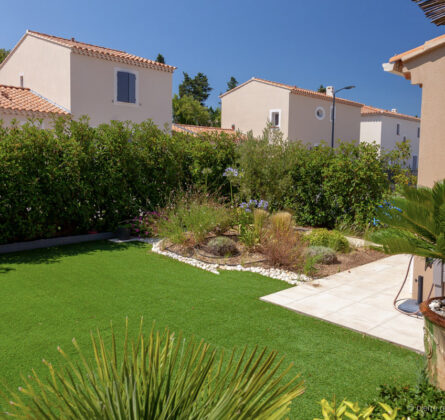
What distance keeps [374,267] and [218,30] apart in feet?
65.3

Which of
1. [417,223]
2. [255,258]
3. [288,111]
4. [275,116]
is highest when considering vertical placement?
[288,111]

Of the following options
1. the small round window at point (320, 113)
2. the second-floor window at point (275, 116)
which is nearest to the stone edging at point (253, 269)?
the second-floor window at point (275, 116)

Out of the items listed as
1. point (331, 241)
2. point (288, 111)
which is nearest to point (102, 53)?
point (288, 111)

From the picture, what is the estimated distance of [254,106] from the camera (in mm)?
34062

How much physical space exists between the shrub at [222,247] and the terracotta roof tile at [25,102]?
12288mm

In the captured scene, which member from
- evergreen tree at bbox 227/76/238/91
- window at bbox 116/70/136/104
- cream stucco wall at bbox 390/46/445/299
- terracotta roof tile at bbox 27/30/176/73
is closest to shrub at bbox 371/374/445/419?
cream stucco wall at bbox 390/46/445/299

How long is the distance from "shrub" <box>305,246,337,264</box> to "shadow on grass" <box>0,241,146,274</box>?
4.12m

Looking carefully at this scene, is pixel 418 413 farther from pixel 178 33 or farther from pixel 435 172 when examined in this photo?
pixel 178 33

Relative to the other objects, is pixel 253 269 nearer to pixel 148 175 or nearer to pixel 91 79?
pixel 148 175

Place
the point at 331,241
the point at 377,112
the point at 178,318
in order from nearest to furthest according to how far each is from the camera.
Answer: the point at 178,318, the point at 331,241, the point at 377,112

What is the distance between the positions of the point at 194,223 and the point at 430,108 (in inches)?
213

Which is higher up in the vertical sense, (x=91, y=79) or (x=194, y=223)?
(x=91, y=79)

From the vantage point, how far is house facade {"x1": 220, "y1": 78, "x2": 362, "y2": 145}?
31734 mm

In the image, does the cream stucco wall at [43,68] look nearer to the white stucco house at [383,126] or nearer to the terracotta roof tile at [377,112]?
the white stucco house at [383,126]
